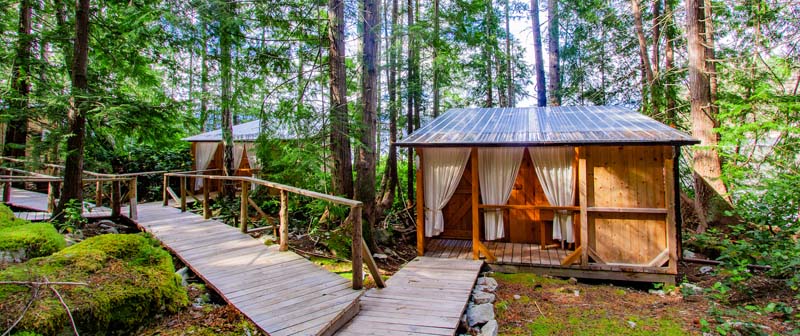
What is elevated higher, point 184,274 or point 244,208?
point 244,208

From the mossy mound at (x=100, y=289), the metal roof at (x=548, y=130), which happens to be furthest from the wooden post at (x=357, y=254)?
the metal roof at (x=548, y=130)

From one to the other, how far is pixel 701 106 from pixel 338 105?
7.03 meters

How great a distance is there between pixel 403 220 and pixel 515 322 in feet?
18.9

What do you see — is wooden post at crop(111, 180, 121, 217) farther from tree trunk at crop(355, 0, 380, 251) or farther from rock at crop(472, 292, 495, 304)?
rock at crop(472, 292, 495, 304)

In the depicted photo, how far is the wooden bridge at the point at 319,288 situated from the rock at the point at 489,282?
156mm

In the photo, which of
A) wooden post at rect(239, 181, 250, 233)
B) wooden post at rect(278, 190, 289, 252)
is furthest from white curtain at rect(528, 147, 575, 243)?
wooden post at rect(239, 181, 250, 233)

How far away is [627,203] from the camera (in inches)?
227

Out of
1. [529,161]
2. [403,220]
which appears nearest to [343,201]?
[529,161]

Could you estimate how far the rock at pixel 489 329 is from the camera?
3.83 meters

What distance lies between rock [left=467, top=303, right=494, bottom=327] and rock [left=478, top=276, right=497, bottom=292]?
0.68 m

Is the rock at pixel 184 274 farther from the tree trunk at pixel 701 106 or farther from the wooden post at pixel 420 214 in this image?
the tree trunk at pixel 701 106

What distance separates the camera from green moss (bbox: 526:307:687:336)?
13.4 ft

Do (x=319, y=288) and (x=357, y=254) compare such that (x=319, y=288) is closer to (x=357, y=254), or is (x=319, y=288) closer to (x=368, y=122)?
(x=357, y=254)

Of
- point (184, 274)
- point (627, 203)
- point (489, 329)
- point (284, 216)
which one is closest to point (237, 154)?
point (284, 216)
